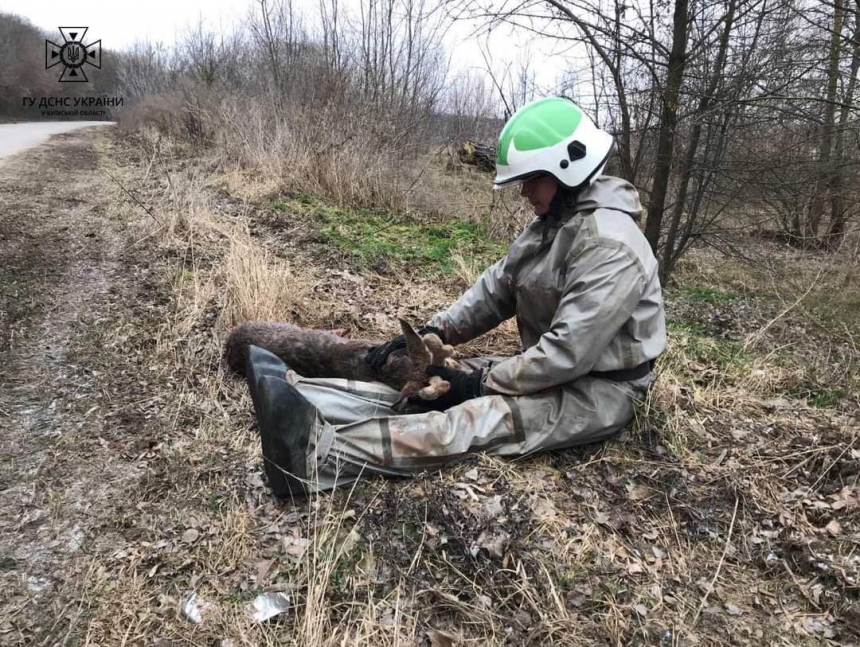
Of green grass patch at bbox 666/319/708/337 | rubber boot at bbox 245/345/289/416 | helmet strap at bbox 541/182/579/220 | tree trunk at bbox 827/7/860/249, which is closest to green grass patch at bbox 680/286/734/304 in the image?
green grass patch at bbox 666/319/708/337

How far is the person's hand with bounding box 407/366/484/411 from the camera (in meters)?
2.70

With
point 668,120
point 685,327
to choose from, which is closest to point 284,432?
point 685,327

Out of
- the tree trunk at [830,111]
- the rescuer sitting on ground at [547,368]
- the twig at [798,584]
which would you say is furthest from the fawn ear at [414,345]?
the tree trunk at [830,111]

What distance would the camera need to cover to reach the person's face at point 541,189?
2.58 meters

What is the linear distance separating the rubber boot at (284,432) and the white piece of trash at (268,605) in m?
0.46

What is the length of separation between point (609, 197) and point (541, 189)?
0.31 m

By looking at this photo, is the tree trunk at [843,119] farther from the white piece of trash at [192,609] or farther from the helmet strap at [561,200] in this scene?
the white piece of trash at [192,609]

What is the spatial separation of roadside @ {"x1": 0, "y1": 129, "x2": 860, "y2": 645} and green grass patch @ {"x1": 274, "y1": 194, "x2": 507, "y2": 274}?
5.59 ft

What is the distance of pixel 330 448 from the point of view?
243 cm

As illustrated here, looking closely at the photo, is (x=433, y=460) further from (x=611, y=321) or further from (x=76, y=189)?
(x=76, y=189)

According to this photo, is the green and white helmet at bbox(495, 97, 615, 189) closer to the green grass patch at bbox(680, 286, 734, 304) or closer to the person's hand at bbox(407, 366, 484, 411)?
the person's hand at bbox(407, 366, 484, 411)

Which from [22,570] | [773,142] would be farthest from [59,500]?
[773,142]

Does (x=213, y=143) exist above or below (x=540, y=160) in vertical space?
above

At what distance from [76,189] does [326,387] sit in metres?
7.61
